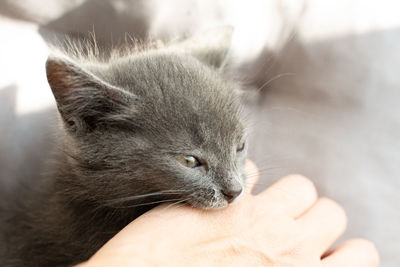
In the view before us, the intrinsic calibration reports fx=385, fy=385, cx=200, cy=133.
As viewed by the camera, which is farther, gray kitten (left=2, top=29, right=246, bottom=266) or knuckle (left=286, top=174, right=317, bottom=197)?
knuckle (left=286, top=174, right=317, bottom=197)

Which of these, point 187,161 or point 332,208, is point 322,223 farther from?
point 187,161

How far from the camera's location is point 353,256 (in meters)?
1.62

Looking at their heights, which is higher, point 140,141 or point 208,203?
point 140,141

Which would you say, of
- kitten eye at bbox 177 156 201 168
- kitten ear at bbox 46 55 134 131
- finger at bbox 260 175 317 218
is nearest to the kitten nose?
kitten eye at bbox 177 156 201 168

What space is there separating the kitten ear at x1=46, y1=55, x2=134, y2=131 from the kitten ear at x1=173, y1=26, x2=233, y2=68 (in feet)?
1.57

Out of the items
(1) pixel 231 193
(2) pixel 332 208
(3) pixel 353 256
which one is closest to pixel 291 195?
(2) pixel 332 208

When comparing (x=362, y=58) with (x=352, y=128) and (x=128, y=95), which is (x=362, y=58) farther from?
(x=128, y=95)

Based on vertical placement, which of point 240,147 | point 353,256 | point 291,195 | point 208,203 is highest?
point 240,147

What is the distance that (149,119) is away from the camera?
4.17 ft

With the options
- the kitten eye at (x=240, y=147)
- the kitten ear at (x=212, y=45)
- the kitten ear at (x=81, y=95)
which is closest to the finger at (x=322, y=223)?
the kitten eye at (x=240, y=147)

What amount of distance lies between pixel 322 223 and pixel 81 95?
1.13 meters

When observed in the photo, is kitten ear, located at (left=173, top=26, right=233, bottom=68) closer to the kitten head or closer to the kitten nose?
the kitten head

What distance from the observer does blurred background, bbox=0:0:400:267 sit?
1701 mm

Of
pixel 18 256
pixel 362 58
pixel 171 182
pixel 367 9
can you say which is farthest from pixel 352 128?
pixel 18 256
